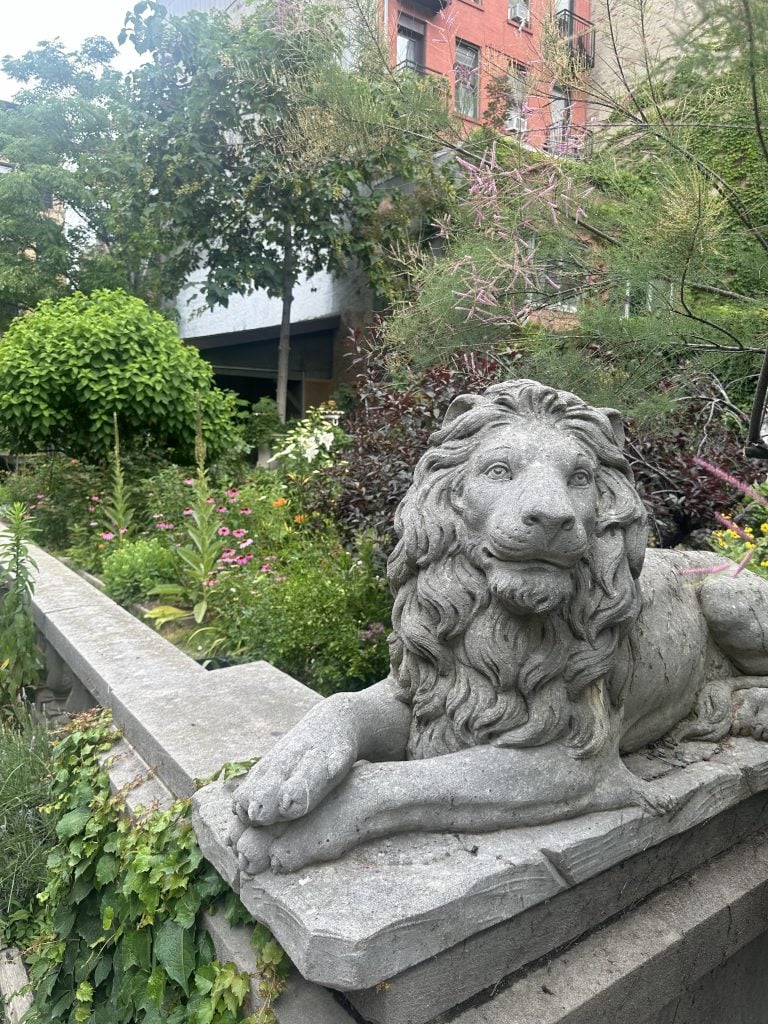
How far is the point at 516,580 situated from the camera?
1452 millimetres

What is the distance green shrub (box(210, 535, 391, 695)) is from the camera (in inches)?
139

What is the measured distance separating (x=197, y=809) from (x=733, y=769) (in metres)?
1.33

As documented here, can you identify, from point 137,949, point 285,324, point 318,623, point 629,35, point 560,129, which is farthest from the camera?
point 285,324

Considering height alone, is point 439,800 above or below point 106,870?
above

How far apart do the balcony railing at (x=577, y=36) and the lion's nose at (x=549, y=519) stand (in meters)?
2.32

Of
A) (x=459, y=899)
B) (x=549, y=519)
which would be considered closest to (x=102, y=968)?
(x=459, y=899)

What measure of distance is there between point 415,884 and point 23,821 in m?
1.92

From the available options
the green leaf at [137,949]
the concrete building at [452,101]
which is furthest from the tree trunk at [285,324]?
the green leaf at [137,949]

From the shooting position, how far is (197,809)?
5.83 feet

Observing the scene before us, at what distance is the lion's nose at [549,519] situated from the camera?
1.40 meters

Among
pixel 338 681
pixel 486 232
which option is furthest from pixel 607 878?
pixel 486 232

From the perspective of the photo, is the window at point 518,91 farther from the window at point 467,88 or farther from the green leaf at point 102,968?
the green leaf at point 102,968

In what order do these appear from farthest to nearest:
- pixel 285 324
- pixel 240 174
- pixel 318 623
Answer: pixel 285 324 → pixel 240 174 → pixel 318 623

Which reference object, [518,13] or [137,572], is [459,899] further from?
[137,572]
